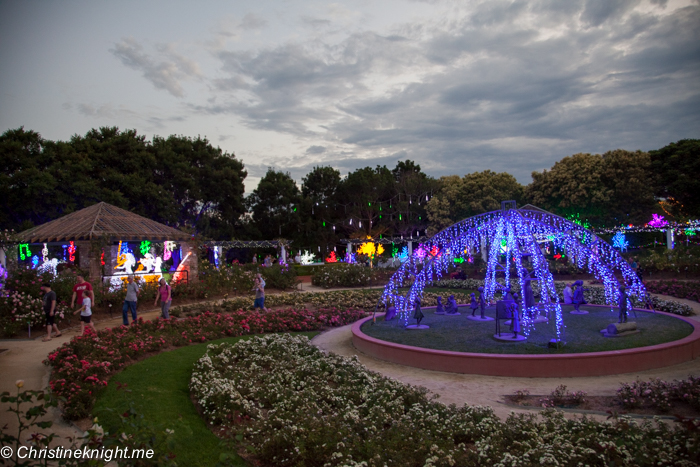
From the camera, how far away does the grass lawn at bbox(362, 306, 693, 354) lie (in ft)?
35.3

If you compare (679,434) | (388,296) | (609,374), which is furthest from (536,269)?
(679,434)

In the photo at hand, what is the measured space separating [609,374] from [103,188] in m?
35.4

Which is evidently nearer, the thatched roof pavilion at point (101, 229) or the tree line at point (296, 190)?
the thatched roof pavilion at point (101, 229)

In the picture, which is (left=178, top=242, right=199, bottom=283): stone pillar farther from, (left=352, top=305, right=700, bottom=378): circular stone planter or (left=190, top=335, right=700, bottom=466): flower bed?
(left=352, top=305, right=700, bottom=378): circular stone planter

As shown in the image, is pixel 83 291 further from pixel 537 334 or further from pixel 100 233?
pixel 537 334

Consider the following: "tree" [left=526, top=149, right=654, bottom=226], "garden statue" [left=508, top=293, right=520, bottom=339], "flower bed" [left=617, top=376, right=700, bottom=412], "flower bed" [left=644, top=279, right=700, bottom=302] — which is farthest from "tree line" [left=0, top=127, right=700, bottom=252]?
"flower bed" [left=617, top=376, right=700, bottom=412]

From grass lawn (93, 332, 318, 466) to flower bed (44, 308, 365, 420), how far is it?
302 millimetres

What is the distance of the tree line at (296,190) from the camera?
110 ft

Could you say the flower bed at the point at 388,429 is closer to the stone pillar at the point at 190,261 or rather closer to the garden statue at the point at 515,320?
the garden statue at the point at 515,320

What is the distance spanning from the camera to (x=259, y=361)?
393 inches

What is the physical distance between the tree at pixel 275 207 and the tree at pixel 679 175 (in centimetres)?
3282

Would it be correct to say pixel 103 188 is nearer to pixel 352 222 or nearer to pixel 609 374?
pixel 352 222

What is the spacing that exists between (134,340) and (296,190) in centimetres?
4330

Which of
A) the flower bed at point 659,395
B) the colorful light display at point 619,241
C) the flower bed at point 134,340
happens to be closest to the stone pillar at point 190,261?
Answer: the flower bed at point 134,340
